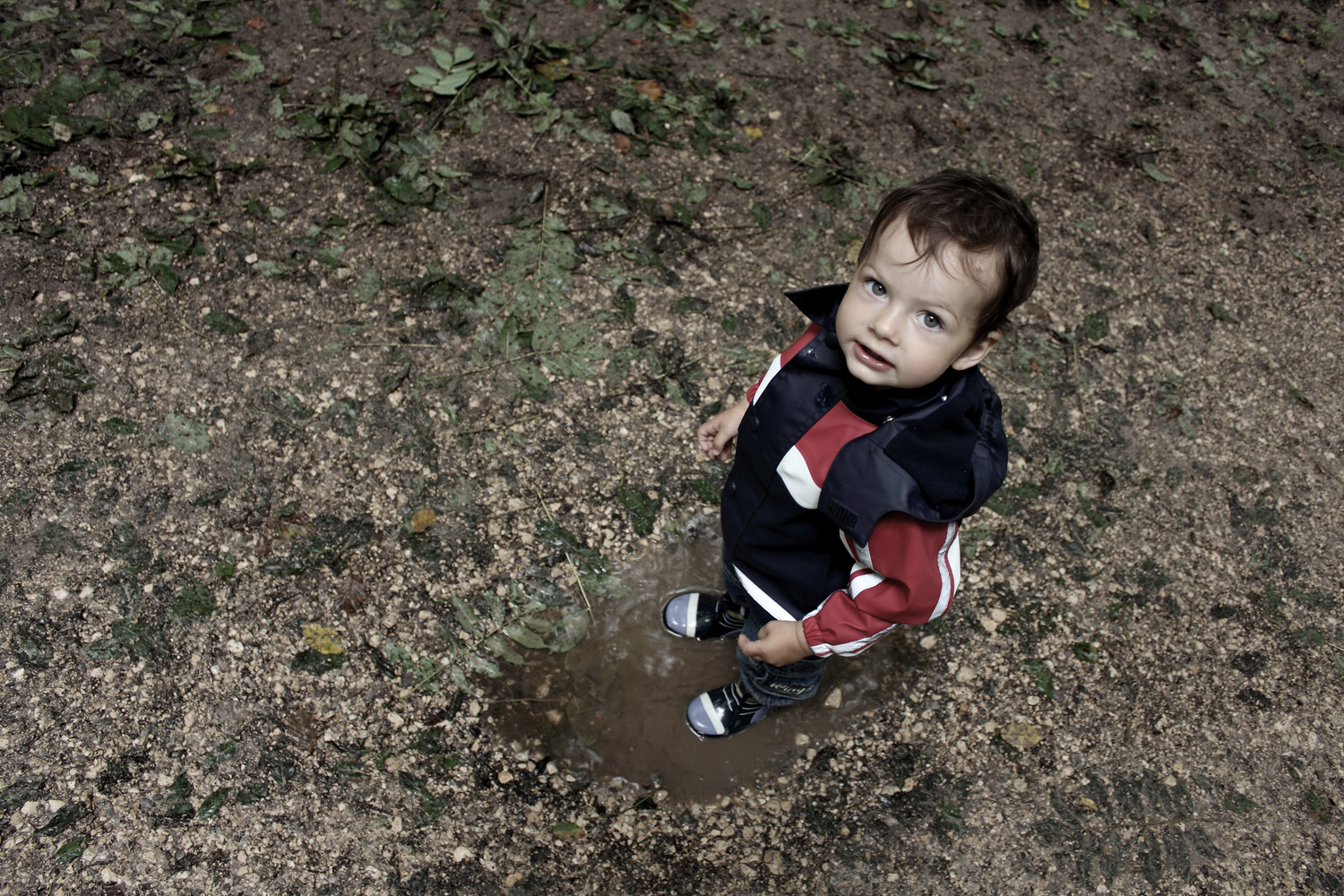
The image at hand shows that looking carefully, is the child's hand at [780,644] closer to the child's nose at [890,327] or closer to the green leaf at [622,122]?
the child's nose at [890,327]

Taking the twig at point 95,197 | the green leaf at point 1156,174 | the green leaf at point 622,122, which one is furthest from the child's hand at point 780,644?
the green leaf at point 1156,174

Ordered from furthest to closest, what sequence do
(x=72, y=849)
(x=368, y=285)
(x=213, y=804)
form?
(x=368, y=285), (x=213, y=804), (x=72, y=849)

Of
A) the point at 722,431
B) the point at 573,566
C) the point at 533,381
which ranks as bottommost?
the point at 573,566

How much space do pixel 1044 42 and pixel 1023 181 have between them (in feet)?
4.29

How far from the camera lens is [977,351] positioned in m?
1.70

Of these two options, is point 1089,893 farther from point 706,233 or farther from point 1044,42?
point 1044,42

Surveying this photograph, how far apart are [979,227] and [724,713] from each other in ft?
5.48

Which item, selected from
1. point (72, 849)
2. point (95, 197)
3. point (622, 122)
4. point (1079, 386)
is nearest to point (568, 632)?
point (72, 849)

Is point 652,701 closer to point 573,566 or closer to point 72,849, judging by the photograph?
point 573,566

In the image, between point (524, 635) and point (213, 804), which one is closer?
point (213, 804)

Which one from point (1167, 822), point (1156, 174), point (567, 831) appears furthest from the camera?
point (1156, 174)

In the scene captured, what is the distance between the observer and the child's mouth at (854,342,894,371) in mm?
1661

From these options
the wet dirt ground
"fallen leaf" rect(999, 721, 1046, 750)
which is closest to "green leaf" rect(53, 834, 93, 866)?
the wet dirt ground

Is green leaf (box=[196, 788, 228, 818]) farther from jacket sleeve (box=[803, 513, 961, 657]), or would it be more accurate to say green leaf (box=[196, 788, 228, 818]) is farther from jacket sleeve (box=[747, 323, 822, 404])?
jacket sleeve (box=[747, 323, 822, 404])
